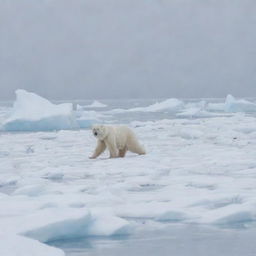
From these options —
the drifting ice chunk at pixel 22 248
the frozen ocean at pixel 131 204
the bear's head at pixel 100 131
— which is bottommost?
the frozen ocean at pixel 131 204

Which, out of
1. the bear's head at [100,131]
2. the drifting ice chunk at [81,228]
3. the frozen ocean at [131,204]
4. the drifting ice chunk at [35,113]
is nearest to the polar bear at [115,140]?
the bear's head at [100,131]

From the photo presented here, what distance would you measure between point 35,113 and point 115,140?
9.98 metres

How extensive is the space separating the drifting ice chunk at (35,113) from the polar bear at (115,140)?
9256mm

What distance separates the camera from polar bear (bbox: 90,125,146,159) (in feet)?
29.4

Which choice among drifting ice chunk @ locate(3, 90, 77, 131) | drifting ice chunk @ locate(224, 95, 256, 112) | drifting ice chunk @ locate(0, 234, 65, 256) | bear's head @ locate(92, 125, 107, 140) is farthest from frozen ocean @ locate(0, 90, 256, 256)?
drifting ice chunk @ locate(224, 95, 256, 112)

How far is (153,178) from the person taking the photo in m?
6.75

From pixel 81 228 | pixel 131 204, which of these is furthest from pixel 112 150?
pixel 81 228

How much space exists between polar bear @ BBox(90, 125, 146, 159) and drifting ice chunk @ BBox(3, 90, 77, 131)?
9.26 meters

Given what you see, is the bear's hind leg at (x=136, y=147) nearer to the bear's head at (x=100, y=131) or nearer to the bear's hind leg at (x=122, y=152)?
the bear's hind leg at (x=122, y=152)

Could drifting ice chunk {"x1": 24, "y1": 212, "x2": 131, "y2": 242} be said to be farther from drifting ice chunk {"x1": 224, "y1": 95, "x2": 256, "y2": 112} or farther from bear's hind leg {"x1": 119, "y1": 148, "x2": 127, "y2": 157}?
drifting ice chunk {"x1": 224, "y1": 95, "x2": 256, "y2": 112}

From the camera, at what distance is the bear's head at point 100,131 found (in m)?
8.85

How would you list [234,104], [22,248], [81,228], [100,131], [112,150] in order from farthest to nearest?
[234,104] → [112,150] → [100,131] → [81,228] → [22,248]

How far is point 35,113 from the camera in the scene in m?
18.9

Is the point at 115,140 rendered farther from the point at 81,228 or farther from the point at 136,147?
the point at 81,228
